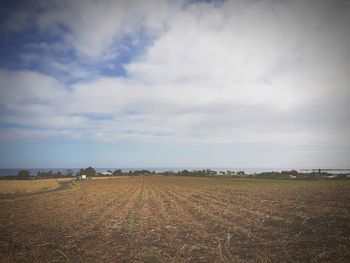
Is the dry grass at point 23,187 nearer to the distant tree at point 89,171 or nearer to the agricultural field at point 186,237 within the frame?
the agricultural field at point 186,237

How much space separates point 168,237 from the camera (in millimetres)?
12570

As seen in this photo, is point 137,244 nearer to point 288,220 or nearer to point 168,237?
point 168,237

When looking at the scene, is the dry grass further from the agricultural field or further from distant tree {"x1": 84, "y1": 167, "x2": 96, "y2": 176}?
distant tree {"x1": 84, "y1": 167, "x2": 96, "y2": 176}

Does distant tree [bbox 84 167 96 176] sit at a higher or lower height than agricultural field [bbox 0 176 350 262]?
higher

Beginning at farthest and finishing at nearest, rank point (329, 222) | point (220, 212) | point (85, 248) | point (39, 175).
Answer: point (39, 175) < point (220, 212) < point (329, 222) < point (85, 248)

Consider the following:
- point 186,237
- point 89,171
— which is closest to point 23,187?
point 186,237

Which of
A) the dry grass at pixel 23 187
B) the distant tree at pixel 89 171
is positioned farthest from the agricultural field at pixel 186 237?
the distant tree at pixel 89 171

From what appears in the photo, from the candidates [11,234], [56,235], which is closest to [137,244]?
[56,235]

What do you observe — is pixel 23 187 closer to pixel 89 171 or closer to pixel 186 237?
pixel 186 237

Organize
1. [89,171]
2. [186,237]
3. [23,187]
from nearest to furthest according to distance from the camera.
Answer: [186,237] < [23,187] < [89,171]

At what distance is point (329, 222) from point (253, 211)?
5662 mm

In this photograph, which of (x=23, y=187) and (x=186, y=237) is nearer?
(x=186, y=237)

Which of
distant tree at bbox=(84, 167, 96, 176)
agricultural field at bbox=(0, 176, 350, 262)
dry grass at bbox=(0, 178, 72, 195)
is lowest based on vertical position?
dry grass at bbox=(0, 178, 72, 195)

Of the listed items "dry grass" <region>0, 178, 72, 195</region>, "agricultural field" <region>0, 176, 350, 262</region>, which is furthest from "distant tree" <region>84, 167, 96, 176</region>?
"agricultural field" <region>0, 176, 350, 262</region>
